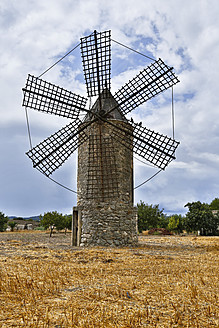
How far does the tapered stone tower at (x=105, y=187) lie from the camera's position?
42.3 feet

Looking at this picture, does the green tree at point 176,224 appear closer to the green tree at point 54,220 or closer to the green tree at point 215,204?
the green tree at point 54,220

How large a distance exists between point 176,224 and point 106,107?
19.5 meters

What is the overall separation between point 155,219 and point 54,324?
27.4m

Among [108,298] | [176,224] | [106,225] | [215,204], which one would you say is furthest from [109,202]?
[215,204]

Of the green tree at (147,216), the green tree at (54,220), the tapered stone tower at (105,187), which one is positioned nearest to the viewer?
the tapered stone tower at (105,187)

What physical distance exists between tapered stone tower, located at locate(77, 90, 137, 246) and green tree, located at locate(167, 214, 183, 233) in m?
17.4

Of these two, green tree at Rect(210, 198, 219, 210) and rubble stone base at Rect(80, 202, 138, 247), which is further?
green tree at Rect(210, 198, 219, 210)

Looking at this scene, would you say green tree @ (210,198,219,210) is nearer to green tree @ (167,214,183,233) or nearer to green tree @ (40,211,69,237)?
green tree @ (167,214,183,233)

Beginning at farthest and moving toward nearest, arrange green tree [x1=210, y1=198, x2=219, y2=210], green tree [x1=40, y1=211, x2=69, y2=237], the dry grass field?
green tree [x1=210, y1=198, x2=219, y2=210] → green tree [x1=40, y1=211, x2=69, y2=237] → the dry grass field

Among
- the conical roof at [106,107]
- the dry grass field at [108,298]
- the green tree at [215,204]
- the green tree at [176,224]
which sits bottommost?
the dry grass field at [108,298]

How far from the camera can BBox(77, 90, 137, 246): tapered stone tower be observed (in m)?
12.9

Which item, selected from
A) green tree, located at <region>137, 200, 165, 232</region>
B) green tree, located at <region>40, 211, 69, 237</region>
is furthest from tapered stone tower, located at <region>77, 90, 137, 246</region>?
green tree, located at <region>137, 200, 165, 232</region>

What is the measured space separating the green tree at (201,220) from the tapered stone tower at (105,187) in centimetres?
1308

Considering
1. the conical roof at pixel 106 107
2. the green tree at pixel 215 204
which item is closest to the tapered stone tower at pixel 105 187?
the conical roof at pixel 106 107
